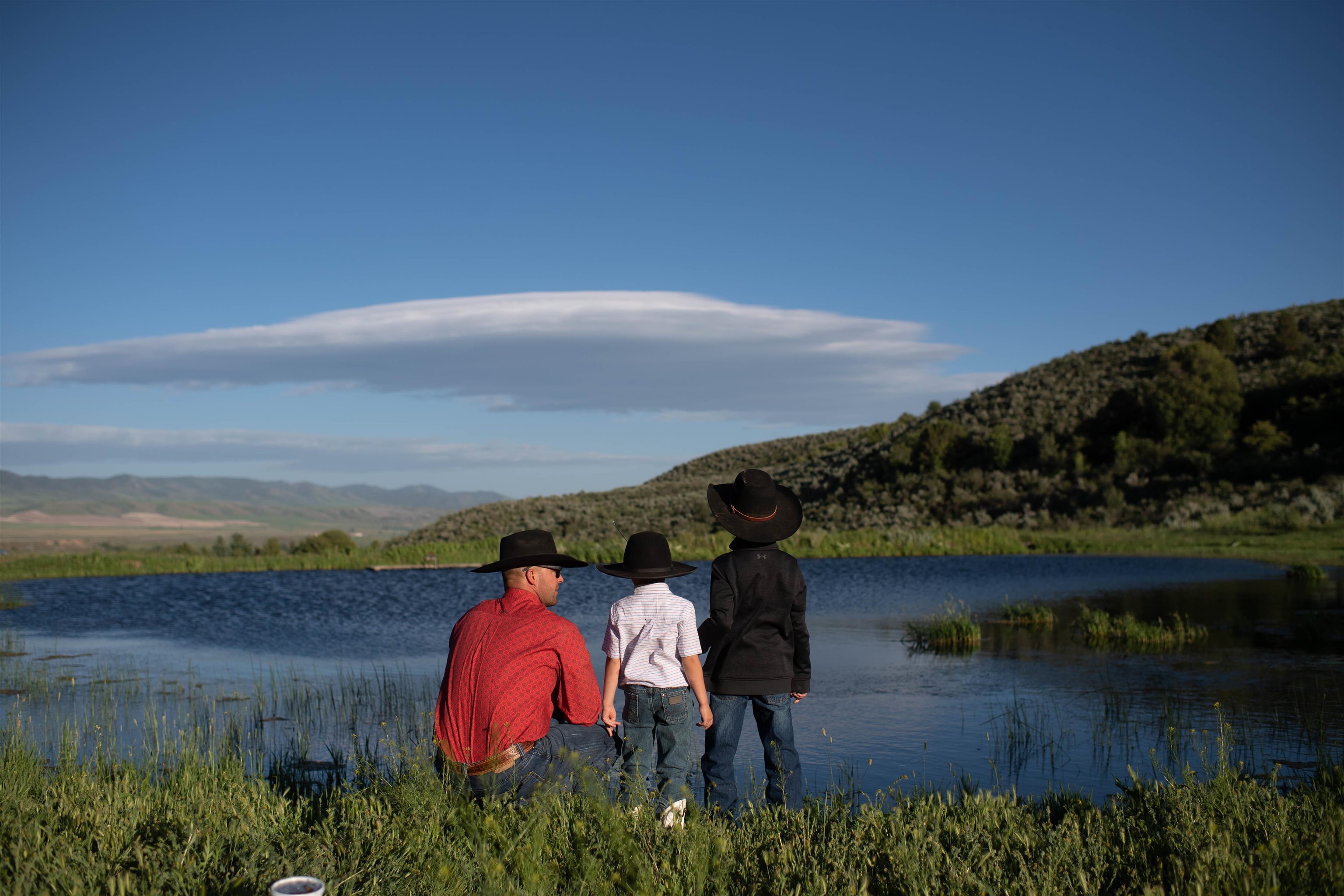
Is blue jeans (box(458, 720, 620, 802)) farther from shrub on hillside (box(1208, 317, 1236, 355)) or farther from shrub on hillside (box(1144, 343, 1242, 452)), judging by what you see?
shrub on hillside (box(1208, 317, 1236, 355))

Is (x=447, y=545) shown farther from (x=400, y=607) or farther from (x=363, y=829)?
(x=363, y=829)

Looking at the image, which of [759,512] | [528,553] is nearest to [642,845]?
[528,553]

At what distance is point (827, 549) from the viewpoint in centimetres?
3397

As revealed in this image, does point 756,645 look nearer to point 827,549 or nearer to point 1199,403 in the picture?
point 827,549

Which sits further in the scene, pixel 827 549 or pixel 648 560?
pixel 827 549

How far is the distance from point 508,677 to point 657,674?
0.89 meters

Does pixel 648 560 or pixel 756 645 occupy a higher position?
pixel 648 560

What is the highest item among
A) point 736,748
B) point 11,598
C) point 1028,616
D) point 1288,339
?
point 1288,339

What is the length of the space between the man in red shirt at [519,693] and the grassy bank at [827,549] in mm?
25094

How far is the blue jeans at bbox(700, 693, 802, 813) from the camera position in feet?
19.0

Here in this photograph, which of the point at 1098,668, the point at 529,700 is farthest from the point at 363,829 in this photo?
the point at 1098,668

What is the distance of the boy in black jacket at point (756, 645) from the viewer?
5816 mm

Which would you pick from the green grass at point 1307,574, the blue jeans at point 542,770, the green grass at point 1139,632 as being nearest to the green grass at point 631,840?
the blue jeans at point 542,770

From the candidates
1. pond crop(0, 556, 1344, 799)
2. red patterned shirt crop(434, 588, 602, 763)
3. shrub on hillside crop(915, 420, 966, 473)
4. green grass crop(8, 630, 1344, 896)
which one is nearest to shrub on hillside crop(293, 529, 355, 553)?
pond crop(0, 556, 1344, 799)
